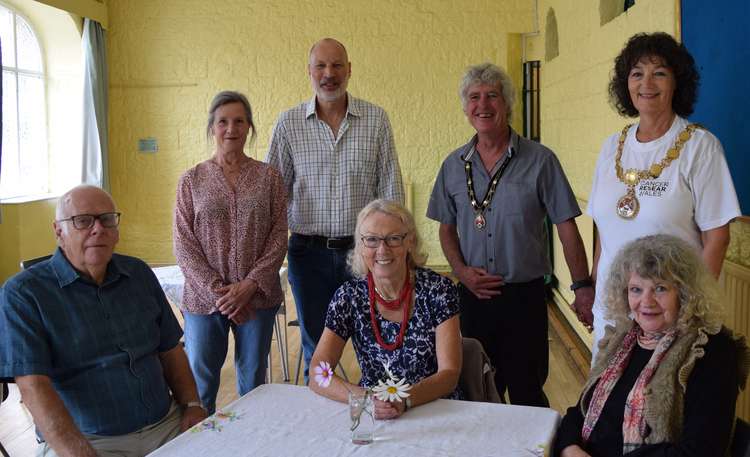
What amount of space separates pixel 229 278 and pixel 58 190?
5964 mm

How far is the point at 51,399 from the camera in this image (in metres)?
1.83

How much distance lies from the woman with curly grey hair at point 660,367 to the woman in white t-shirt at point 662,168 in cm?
36

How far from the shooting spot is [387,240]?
2.20 meters

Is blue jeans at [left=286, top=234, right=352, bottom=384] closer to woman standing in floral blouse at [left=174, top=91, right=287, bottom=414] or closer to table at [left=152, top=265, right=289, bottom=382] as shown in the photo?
table at [left=152, top=265, right=289, bottom=382]

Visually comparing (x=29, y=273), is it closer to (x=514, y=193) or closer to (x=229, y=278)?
(x=229, y=278)

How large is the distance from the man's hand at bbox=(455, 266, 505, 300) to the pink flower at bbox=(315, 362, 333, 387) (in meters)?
0.89

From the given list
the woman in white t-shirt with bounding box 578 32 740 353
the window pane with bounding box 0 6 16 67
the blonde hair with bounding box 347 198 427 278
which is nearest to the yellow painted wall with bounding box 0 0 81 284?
the window pane with bounding box 0 6 16 67

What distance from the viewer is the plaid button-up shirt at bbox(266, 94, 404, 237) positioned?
3012mm

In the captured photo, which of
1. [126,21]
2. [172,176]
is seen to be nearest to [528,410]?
[172,176]

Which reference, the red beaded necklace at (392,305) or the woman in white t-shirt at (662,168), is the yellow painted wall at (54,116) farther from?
the woman in white t-shirt at (662,168)

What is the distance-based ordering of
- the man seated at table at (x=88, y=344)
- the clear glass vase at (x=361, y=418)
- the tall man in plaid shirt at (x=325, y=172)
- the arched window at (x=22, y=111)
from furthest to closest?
the arched window at (x=22, y=111)
the tall man in plaid shirt at (x=325, y=172)
the man seated at table at (x=88, y=344)
the clear glass vase at (x=361, y=418)

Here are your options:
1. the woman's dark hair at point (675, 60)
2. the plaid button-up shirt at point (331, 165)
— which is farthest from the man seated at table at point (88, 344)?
the woman's dark hair at point (675, 60)

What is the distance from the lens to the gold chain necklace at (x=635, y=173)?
204 cm

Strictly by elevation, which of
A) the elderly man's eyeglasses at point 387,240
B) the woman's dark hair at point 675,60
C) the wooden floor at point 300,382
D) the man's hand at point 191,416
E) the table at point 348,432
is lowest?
the wooden floor at point 300,382
